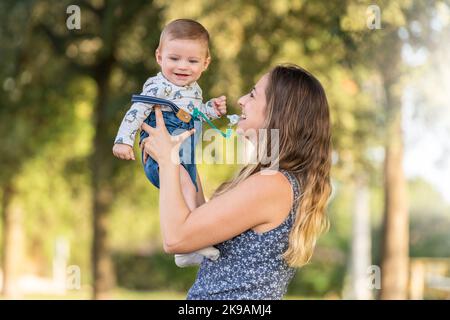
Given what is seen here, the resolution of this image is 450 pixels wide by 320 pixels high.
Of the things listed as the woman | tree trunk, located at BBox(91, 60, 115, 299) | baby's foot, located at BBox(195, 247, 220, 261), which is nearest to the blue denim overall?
the woman

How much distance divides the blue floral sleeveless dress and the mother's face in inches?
5.6

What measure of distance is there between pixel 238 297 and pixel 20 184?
1263 cm

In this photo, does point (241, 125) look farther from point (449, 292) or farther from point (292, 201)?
point (449, 292)

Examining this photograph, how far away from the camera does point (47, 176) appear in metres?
14.4

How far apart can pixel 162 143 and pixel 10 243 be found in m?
13.0

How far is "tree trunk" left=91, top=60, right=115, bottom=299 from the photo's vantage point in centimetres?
1111

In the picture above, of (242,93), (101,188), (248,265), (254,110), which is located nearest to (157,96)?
(254,110)

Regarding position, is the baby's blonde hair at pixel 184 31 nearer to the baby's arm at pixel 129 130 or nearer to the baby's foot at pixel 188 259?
the baby's arm at pixel 129 130

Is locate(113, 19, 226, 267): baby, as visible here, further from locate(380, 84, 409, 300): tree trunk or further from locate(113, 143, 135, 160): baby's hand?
locate(380, 84, 409, 300): tree trunk

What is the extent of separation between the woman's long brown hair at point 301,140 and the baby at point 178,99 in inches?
6.8

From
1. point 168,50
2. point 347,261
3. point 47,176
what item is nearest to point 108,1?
point 47,176

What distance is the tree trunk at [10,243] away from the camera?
14438 mm

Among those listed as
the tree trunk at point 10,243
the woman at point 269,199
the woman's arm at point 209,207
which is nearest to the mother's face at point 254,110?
the woman at point 269,199
